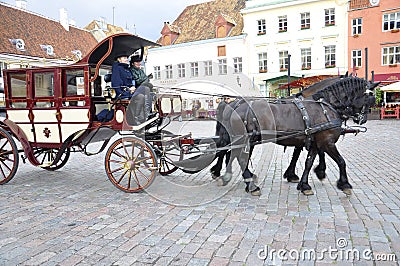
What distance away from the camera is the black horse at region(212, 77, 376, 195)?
4855mm

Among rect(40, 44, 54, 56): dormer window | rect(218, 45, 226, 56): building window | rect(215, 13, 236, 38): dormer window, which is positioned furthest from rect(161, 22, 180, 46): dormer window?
rect(40, 44, 54, 56): dormer window

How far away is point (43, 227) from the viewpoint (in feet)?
12.5

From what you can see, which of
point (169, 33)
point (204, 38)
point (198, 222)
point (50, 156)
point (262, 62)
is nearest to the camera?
point (198, 222)

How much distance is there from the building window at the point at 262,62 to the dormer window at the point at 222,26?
347 cm

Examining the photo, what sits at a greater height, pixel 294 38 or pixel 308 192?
pixel 294 38

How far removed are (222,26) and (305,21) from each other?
256 inches

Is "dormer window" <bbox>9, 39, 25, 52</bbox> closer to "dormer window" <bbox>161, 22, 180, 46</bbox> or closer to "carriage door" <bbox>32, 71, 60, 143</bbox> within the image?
"dormer window" <bbox>161, 22, 180, 46</bbox>

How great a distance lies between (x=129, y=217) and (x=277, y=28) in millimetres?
24739

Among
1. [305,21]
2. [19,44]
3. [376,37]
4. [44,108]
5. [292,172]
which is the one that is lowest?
[292,172]

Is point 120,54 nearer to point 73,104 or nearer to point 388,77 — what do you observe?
point 73,104

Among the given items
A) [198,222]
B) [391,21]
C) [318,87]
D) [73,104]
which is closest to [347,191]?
[318,87]

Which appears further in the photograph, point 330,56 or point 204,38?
point 204,38

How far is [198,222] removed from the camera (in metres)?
3.90

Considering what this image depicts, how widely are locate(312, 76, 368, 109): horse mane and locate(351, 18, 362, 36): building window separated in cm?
2155
